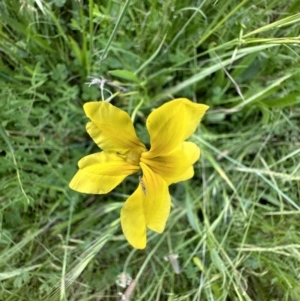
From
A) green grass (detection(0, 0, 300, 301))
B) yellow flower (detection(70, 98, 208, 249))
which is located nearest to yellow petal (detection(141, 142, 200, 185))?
yellow flower (detection(70, 98, 208, 249))

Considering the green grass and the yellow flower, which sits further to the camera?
the green grass

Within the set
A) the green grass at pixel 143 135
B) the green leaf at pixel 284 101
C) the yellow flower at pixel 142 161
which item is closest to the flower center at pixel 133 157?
the yellow flower at pixel 142 161

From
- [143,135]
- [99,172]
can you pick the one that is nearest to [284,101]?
[143,135]

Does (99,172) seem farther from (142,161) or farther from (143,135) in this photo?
(143,135)

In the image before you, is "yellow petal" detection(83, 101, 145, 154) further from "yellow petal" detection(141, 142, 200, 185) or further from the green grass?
the green grass

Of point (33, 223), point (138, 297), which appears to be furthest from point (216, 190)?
point (33, 223)

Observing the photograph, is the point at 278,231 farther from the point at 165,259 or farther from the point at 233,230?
the point at 165,259
